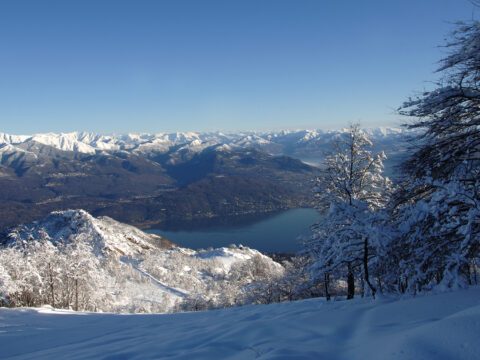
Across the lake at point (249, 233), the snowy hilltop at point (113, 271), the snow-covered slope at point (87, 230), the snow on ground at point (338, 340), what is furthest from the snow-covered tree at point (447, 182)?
the lake at point (249, 233)

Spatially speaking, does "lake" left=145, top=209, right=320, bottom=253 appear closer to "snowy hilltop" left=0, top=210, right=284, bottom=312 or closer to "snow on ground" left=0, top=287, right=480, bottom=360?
"snowy hilltop" left=0, top=210, right=284, bottom=312

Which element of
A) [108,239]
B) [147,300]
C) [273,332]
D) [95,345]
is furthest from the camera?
[108,239]

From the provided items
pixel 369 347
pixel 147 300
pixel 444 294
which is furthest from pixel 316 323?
pixel 147 300

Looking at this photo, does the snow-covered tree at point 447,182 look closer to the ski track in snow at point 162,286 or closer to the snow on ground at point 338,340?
the snow on ground at point 338,340

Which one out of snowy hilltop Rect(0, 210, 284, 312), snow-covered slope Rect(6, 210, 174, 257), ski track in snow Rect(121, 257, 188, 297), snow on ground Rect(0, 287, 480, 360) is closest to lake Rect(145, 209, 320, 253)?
snowy hilltop Rect(0, 210, 284, 312)

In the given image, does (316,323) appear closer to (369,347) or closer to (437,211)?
(369,347)

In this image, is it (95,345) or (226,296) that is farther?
(226,296)
